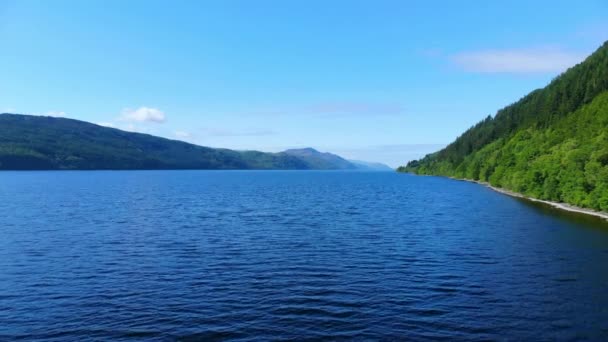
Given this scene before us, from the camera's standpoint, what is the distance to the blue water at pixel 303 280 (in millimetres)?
31219

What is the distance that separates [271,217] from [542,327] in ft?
216

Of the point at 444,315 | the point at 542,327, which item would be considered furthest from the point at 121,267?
the point at 542,327

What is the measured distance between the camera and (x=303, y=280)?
4359 cm

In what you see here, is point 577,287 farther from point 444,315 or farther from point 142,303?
point 142,303

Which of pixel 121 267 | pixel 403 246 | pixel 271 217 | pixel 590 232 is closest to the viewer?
pixel 121 267

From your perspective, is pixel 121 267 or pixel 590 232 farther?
pixel 590 232

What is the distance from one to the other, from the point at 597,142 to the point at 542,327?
104m

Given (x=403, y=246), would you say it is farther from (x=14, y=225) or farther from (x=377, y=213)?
(x=14, y=225)

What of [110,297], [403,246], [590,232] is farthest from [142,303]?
[590,232]

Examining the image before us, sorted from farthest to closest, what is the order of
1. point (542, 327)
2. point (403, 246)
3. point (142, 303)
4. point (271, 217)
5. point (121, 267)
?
1. point (271, 217)
2. point (403, 246)
3. point (121, 267)
4. point (142, 303)
5. point (542, 327)

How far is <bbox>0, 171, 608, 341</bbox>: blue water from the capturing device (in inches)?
1229

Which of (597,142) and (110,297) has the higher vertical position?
(597,142)

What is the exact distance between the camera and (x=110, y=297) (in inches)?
1486

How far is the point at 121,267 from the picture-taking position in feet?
158
